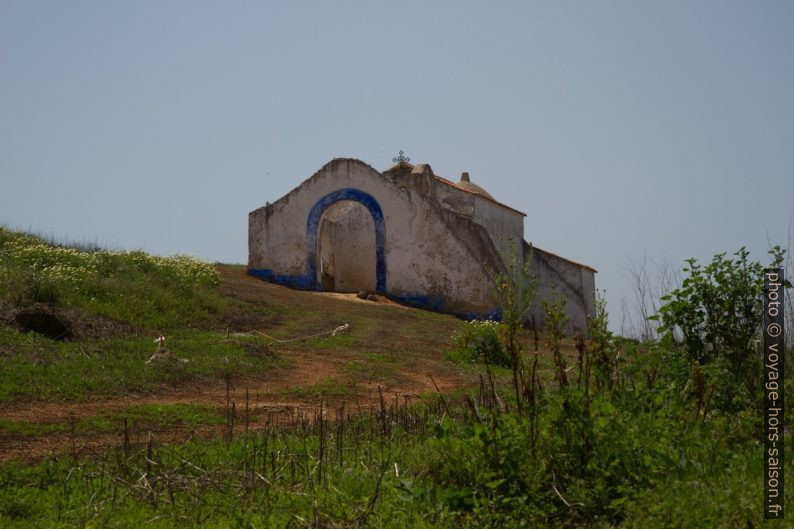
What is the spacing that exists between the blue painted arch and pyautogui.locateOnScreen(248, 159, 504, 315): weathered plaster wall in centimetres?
3

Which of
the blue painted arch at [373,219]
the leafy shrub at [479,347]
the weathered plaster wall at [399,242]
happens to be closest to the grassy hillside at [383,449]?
the leafy shrub at [479,347]

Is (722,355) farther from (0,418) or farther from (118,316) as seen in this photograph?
(118,316)

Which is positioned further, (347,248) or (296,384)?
(347,248)

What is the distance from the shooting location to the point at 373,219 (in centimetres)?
2566

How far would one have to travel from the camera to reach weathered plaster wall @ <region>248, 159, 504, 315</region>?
78.5ft

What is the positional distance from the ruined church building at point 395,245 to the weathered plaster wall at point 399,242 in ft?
0.10

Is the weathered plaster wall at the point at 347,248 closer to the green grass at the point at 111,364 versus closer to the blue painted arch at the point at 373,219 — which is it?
the blue painted arch at the point at 373,219

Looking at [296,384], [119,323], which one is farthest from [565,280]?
[296,384]

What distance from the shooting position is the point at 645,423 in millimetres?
5352

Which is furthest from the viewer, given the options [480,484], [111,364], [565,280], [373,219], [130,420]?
[565,280]

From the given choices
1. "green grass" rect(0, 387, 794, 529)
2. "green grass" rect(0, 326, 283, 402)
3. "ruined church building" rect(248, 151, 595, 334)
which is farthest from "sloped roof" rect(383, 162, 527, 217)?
"green grass" rect(0, 387, 794, 529)

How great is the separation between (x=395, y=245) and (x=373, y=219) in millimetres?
1213

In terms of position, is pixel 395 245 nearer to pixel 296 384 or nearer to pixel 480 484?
pixel 296 384

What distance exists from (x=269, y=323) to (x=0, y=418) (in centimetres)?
893
